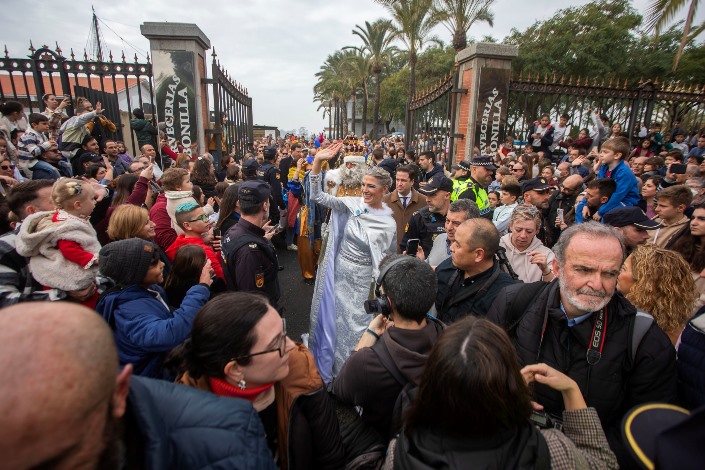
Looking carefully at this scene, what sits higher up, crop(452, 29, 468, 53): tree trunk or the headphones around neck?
crop(452, 29, 468, 53): tree trunk

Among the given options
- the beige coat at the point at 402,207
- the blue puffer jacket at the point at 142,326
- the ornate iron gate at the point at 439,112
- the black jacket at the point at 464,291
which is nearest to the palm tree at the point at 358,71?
the ornate iron gate at the point at 439,112

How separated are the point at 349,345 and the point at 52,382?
115 inches

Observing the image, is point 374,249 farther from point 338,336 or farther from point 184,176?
point 184,176

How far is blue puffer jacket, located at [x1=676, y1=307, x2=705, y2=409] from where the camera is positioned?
1.59m

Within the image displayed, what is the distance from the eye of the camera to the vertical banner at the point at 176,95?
8.10m

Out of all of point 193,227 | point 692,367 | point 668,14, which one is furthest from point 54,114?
point 668,14

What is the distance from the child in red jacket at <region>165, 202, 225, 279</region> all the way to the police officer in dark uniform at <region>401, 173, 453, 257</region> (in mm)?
2120

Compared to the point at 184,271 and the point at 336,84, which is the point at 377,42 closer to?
the point at 336,84

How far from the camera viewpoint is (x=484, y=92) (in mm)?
8930

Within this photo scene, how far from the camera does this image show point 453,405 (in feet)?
3.61

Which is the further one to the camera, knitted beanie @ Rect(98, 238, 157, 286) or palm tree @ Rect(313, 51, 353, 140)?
palm tree @ Rect(313, 51, 353, 140)

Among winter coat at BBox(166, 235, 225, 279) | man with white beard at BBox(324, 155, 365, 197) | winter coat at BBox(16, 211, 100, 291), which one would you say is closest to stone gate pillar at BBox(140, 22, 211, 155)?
man with white beard at BBox(324, 155, 365, 197)

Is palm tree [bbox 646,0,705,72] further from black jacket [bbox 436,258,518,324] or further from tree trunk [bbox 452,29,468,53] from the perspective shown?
black jacket [bbox 436,258,518,324]

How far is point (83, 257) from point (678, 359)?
3317 millimetres
